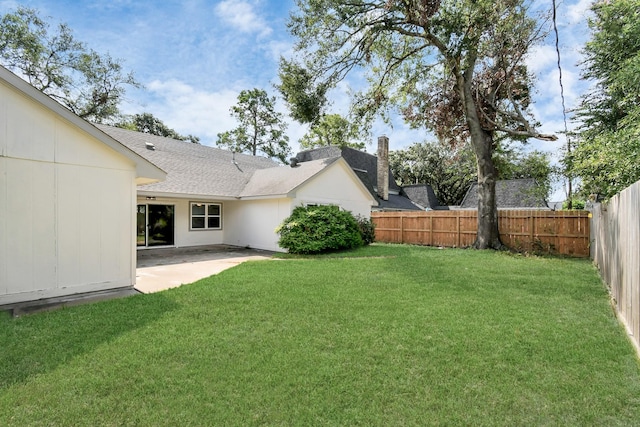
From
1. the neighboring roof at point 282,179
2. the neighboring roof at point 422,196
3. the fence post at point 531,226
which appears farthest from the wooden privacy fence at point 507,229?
the neighboring roof at point 422,196

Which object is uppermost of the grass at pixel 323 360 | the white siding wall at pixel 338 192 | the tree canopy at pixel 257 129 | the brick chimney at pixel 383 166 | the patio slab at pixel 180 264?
the tree canopy at pixel 257 129

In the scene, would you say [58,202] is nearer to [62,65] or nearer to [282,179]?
[282,179]

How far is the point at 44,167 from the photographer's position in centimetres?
569

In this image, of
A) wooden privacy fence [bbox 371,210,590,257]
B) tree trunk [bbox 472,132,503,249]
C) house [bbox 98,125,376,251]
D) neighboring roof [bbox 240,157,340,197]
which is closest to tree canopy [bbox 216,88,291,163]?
house [bbox 98,125,376,251]

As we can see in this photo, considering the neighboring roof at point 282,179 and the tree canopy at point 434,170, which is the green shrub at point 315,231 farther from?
the tree canopy at point 434,170

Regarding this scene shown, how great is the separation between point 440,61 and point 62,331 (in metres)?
15.0

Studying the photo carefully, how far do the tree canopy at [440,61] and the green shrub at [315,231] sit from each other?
524cm

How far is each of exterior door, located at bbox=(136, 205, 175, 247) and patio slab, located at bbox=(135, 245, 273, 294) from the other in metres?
0.55

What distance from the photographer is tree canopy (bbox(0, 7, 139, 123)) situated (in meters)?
19.0

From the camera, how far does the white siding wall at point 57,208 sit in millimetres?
5371

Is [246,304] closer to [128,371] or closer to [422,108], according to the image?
[128,371]

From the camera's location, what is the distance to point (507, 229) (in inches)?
539

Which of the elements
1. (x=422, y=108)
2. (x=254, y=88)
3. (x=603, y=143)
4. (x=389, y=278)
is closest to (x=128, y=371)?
(x=389, y=278)

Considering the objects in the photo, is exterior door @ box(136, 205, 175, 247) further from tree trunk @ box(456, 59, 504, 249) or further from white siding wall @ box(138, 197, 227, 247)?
tree trunk @ box(456, 59, 504, 249)
